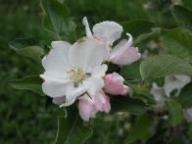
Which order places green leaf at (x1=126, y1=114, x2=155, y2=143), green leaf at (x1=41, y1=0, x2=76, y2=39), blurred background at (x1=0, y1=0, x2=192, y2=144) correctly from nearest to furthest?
green leaf at (x1=41, y1=0, x2=76, y2=39), green leaf at (x1=126, y1=114, x2=155, y2=143), blurred background at (x1=0, y1=0, x2=192, y2=144)

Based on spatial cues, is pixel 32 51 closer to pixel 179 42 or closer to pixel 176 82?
pixel 179 42

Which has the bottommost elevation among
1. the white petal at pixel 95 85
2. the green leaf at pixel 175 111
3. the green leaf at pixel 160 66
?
the green leaf at pixel 175 111

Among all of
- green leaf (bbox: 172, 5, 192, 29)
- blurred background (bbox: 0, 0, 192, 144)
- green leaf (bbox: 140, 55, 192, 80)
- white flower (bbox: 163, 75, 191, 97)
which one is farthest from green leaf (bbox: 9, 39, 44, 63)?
blurred background (bbox: 0, 0, 192, 144)

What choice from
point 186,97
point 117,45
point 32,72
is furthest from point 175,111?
point 32,72

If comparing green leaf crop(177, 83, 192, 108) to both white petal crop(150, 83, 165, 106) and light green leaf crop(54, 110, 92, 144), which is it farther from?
light green leaf crop(54, 110, 92, 144)

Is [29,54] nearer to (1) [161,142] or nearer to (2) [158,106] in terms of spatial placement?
(2) [158,106]

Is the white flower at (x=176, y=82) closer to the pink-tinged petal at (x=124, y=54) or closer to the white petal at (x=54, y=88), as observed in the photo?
the pink-tinged petal at (x=124, y=54)

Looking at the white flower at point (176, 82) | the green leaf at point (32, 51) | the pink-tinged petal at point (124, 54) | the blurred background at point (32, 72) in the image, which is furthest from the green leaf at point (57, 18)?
the blurred background at point (32, 72)
